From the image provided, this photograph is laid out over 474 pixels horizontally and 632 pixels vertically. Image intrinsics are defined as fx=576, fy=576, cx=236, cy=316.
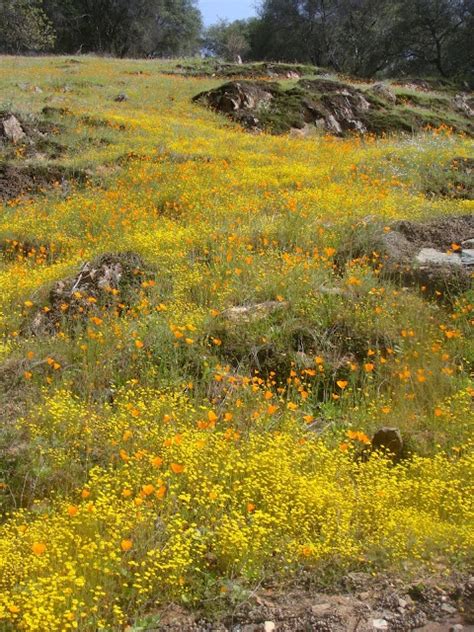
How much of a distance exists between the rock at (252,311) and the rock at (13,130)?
8835 mm

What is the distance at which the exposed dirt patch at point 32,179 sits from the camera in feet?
33.0

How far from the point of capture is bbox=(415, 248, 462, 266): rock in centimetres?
623

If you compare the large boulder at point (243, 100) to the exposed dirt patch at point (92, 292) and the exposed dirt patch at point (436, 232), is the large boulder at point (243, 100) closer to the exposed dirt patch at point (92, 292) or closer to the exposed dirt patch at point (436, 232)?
the exposed dirt patch at point (436, 232)

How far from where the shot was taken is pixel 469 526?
3031 millimetres

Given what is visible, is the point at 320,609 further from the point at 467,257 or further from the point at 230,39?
the point at 230,39

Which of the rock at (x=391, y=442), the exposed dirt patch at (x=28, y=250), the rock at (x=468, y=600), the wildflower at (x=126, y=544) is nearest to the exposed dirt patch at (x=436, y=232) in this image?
the rock at (x=391, y=442)

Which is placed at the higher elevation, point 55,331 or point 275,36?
point 275,36

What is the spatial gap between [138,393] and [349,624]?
2.28 m

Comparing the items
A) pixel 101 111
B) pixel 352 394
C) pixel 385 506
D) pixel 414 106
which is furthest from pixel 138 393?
pixel 414 106

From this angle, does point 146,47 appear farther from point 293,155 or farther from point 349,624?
point 349,624

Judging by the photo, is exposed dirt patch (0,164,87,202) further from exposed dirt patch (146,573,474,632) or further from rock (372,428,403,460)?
exposed dirt patch (146,573,474,632)

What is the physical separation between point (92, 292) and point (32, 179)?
569 cm

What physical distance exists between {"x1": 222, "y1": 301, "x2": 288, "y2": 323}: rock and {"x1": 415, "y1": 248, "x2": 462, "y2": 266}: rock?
6.41 ft

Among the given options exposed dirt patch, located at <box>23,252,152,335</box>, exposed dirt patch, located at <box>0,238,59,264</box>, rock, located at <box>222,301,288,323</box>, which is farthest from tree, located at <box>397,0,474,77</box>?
rock, located at <box>222,301,288,323</box>
